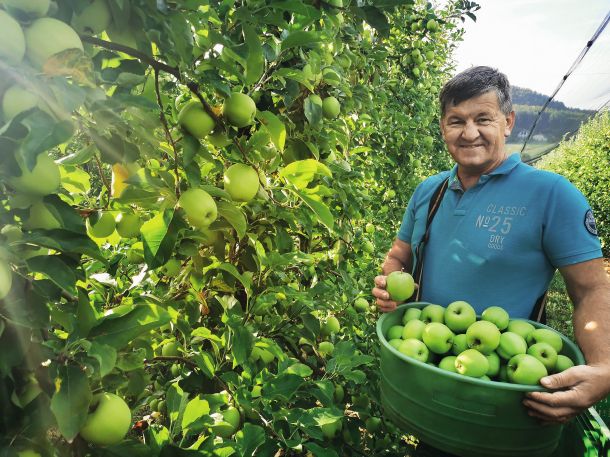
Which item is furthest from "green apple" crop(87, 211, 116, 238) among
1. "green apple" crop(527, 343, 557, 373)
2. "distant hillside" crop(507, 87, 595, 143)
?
"distant hillside" crop(507, 87, 595, 143)

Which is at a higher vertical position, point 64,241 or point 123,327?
point 64,241

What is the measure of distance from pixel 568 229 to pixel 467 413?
786 mm

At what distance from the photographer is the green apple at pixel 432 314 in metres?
1.70

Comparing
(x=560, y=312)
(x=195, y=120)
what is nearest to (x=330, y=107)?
(x=195, y=120)

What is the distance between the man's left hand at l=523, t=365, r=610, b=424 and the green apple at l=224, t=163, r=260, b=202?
3.23 feet

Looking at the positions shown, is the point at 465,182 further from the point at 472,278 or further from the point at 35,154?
the point at 35,154

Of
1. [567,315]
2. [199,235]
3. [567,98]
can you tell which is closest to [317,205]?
[199,235]

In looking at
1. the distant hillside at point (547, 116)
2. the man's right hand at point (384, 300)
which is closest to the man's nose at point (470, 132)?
the man's right hand at point (384, 300)

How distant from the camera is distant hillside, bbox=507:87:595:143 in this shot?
23991 millimetres

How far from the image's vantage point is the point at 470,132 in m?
1.89

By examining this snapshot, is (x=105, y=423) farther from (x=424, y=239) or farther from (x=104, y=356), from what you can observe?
(x=424, y=239)

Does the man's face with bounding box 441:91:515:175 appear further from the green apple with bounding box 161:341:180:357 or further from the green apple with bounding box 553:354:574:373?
the green apple with bounding box 161:341:180:357

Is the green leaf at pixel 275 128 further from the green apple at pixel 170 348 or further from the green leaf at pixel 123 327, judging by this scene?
the green apple at pixel 170 348

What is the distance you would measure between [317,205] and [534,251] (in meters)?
0.97
